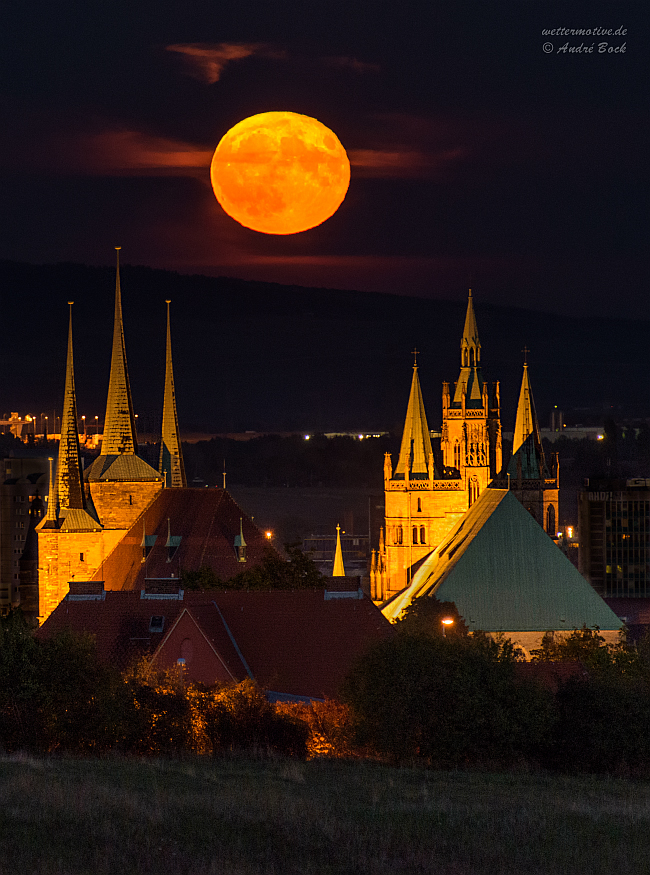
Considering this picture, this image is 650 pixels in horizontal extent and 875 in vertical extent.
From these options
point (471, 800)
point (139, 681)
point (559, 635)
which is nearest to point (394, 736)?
point (139, 681)

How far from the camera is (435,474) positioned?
118 metres

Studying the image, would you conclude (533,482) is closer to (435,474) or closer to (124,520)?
(435,474)

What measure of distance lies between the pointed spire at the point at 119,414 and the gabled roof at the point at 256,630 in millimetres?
36077

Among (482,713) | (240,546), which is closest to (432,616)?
(240,546)

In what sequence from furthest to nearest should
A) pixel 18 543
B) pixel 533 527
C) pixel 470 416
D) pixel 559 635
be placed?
pixel 470 416 → pixel 18 543 → pixel 533 527 → pixel 559 635

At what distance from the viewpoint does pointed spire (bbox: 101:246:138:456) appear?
79713 mm

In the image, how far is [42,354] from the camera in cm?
19925

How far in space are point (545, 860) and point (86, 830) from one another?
6.01 m

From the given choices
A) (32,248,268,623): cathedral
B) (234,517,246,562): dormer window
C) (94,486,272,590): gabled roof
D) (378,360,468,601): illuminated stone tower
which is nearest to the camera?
(94,486,272,590): gabled roof

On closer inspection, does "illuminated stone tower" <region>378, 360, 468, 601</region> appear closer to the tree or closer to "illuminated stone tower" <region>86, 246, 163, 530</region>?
"illuminated stone tower" <region>86, 246, 163, 530</region>

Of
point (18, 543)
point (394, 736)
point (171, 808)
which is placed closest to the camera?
point (171, 808)

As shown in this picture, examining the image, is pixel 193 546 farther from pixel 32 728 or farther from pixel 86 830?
pixel 86 830

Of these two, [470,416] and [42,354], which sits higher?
[42,354]

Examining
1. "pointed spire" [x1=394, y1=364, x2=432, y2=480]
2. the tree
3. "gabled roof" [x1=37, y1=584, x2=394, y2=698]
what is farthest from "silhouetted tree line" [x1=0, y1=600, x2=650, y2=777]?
"pointed spire" [x1=394, y1=364, x2=432, y2=480]
